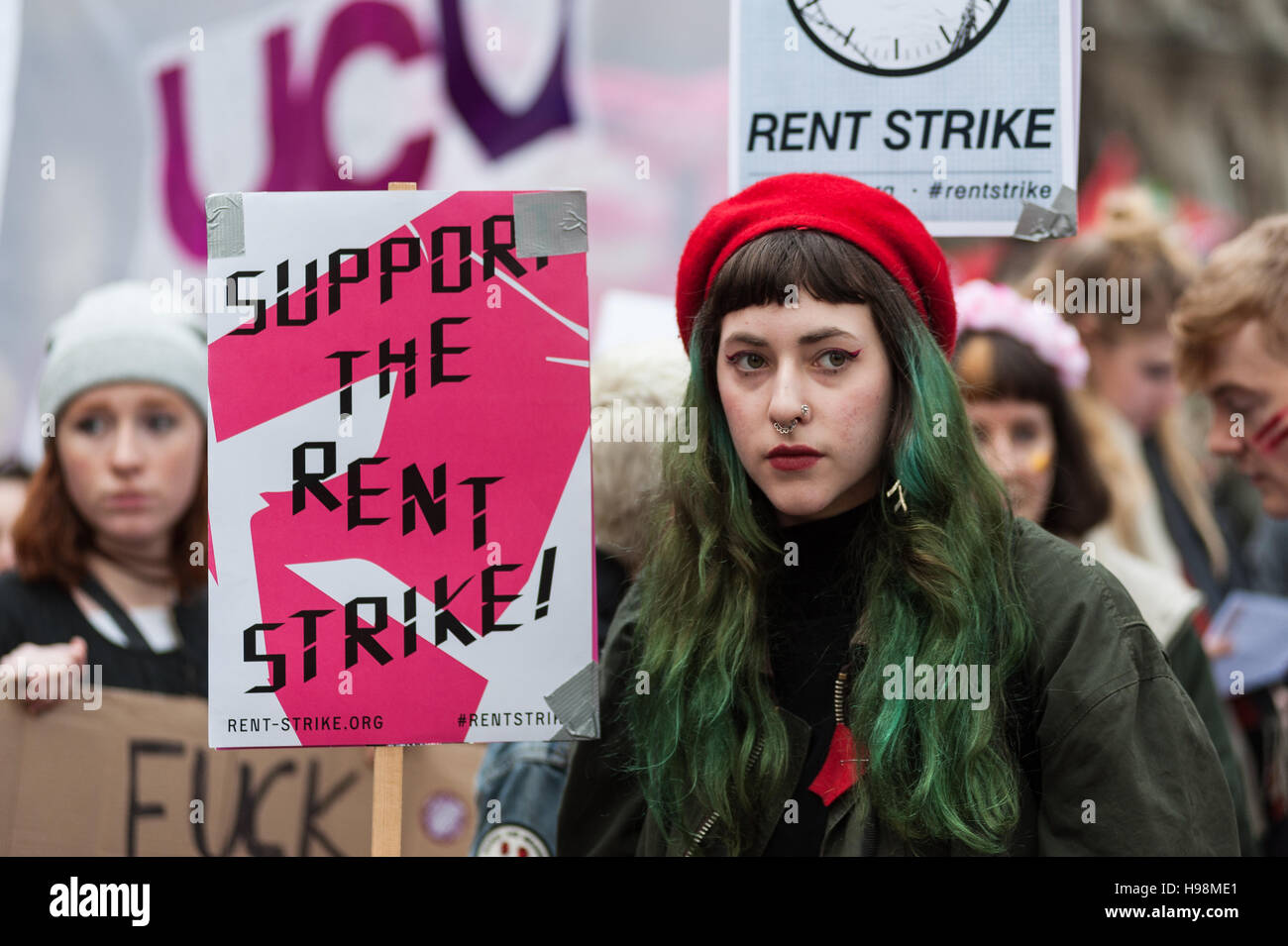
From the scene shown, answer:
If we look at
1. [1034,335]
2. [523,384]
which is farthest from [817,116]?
[1034,335]

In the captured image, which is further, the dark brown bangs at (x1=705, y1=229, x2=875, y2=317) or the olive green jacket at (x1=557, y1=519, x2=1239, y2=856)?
the dark brown bangs at (x1=705, y1=229, x2=875, y2=317)

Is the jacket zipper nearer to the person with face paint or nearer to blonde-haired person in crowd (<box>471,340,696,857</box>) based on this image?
blonde-haired person in crowd (<box>471,340,696,857</box>)

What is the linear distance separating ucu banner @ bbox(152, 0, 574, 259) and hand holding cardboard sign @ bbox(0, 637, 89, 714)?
77.5 inches

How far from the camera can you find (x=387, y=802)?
232 cm

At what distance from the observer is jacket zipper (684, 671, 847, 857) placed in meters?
2.15

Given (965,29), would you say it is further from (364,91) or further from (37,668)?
(364,91)

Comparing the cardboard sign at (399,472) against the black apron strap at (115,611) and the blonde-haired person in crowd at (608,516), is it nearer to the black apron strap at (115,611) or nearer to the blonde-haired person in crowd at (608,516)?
the blonde-haired person in crowd at (608,516)

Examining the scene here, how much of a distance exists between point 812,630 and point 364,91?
3338 millimetres

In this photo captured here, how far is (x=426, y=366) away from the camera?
2.34m

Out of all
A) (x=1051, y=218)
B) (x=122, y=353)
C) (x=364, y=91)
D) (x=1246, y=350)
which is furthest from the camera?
(x=364, y=91)

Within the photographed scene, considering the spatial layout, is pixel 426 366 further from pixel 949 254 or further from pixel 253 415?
pixel 949 254

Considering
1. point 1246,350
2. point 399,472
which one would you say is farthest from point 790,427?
point 1246,350
